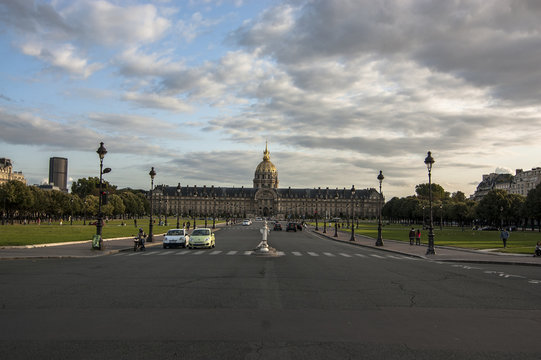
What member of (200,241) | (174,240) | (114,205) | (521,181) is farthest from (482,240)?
(521,181)

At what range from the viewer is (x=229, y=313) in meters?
10.2

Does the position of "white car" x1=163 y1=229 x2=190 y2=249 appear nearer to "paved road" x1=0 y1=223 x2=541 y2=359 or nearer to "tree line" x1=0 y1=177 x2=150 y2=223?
"paved road" x1=0 y1=223 x2=541 y2=359

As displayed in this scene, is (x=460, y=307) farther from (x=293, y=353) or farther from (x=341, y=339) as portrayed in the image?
(x=293, y=353)

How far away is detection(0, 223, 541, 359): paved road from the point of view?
7.58 meters

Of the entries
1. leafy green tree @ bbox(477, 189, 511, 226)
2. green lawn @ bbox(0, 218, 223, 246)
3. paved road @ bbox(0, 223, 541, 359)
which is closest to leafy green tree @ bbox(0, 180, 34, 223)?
green lawn @ bbox(0, 218, 223, 246)

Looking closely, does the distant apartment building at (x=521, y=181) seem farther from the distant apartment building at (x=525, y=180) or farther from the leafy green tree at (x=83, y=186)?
the leafy green tree at (x=83, y=186)

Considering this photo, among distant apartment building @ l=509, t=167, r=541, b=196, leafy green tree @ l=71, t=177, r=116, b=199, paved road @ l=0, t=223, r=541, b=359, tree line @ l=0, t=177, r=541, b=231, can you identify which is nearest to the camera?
paved road @ l=0, t=223, r=541, b=359

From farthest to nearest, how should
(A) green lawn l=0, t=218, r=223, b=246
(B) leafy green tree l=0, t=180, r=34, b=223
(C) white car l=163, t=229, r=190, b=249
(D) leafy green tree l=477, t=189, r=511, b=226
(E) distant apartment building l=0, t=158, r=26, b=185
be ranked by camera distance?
(E) distant apartment building l=0, t=158, r=26, b=185 → (D) leafy green tree l=477, t=189, r=511, b=226 → (B) leafy green tree l=0, t=180, r=34, b=223 → (C) white car l=163, t=229, r=190, b=249 → (A) green lawn l=0, t=218, r=223, b=246

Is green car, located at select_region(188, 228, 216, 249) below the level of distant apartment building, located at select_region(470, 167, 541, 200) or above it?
below

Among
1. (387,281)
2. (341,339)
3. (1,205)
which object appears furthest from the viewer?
(1,205)

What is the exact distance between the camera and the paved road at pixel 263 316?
7578 mm

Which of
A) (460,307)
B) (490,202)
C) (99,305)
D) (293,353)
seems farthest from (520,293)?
(490,202)

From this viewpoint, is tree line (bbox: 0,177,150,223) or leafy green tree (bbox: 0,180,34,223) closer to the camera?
leafy green tree (bbox: 0,180,34,223)

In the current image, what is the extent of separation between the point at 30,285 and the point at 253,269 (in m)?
8.14
